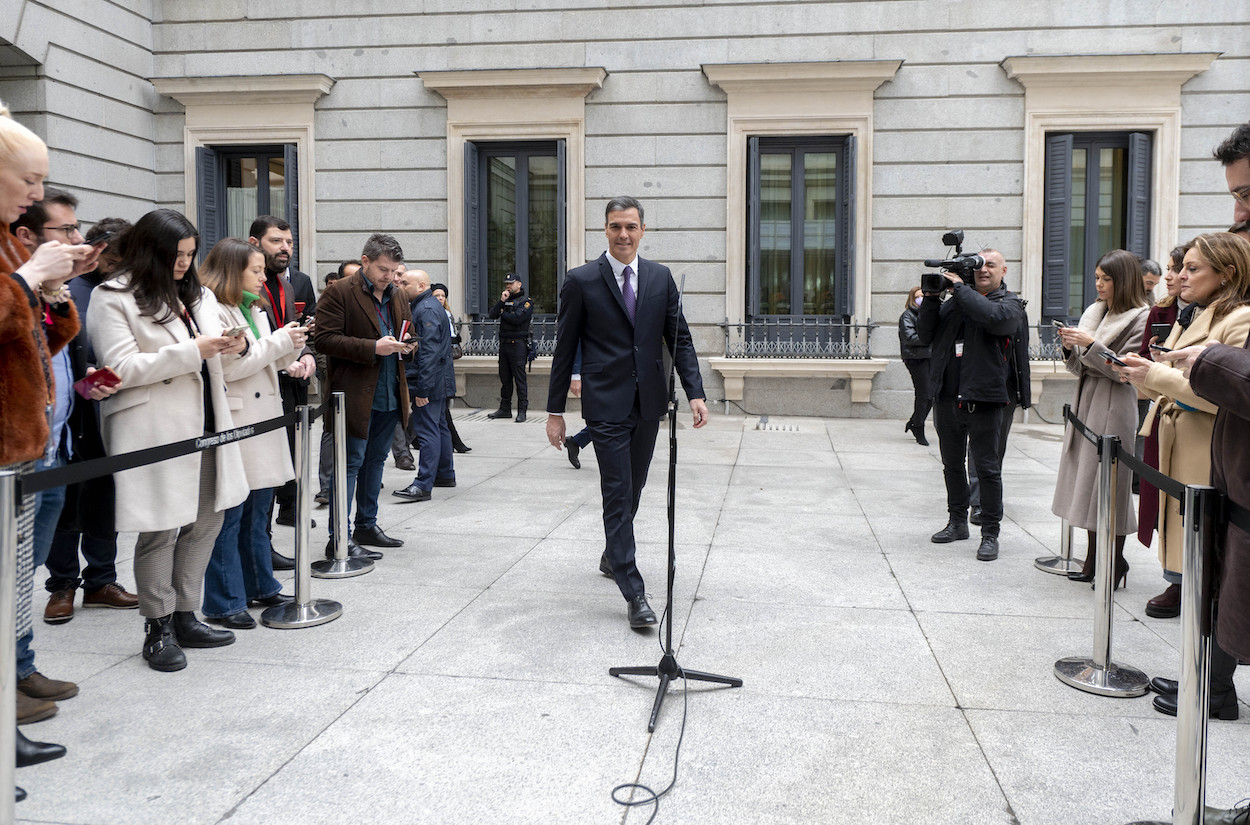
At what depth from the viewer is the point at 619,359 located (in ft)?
14.6

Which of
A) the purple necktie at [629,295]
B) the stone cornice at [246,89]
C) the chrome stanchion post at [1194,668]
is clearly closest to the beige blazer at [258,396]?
the purple necktie at [629,295]

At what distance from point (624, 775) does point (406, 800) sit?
65 centimetres

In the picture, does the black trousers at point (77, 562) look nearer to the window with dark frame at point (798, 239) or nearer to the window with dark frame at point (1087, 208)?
the window with dark frame at point (798, 239)

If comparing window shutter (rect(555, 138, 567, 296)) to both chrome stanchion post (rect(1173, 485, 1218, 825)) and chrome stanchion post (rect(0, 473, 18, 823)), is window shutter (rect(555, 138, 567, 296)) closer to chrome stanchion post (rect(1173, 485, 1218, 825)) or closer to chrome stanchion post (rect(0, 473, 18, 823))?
chrome stanchion post (rect(0, 473, 18, 823))

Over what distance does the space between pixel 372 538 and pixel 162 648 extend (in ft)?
6.82

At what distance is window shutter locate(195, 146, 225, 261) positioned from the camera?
13.8 meters

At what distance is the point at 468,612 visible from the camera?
448 cm

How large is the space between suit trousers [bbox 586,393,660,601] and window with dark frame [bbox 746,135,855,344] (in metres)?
8.86

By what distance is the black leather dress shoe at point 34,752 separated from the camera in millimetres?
2895

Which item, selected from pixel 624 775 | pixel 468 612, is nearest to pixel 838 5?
pixel 468 612

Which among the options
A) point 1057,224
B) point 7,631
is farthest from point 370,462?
point 1057,224

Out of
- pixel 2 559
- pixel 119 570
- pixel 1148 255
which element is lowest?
pixel 119 570

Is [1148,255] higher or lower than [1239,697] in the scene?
higher

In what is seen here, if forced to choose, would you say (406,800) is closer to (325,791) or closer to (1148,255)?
(325,791)
